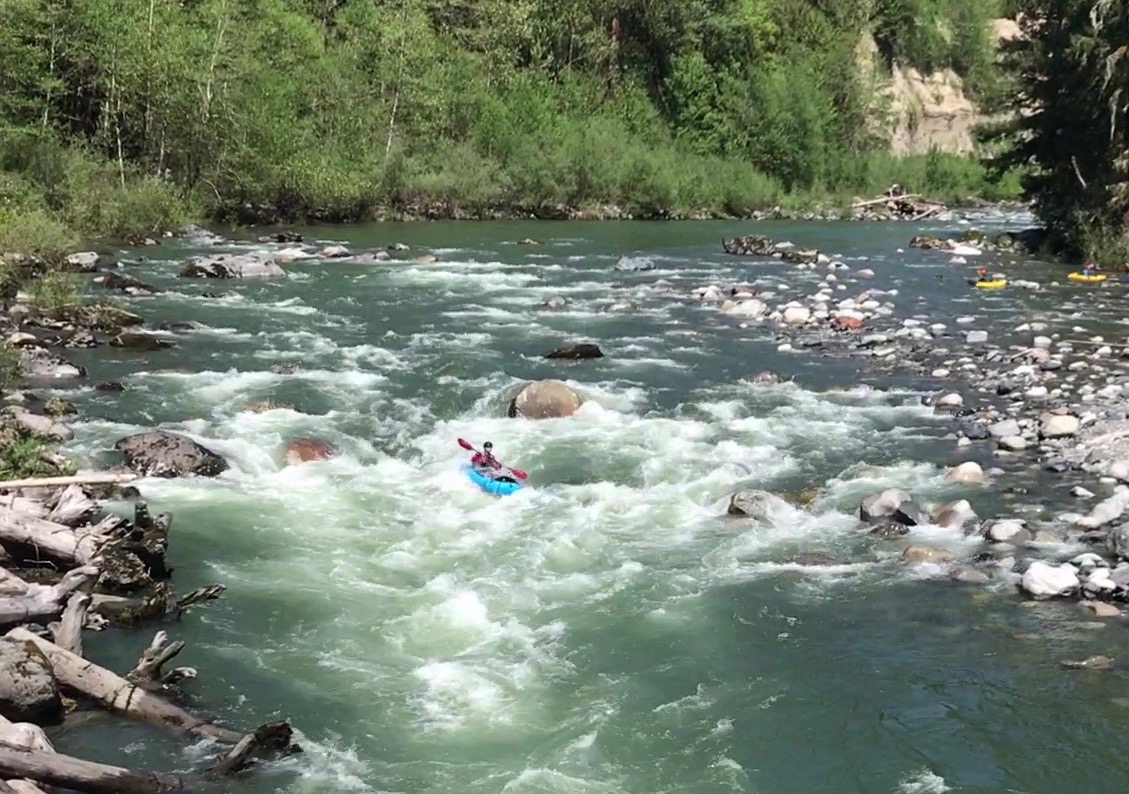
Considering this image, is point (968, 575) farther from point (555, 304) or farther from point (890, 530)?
point (555, 304)

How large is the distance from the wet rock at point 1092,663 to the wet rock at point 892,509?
2.84 m

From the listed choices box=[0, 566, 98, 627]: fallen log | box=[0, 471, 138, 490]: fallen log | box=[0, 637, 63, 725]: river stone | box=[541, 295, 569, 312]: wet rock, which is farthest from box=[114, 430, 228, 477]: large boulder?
box=[541, 295, 569, 312]: wet rock

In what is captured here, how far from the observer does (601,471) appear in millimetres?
12641

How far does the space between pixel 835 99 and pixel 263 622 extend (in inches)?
2370

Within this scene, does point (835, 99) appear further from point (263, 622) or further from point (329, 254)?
point (263, 622)

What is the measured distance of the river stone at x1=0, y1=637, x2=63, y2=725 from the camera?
646 centimetres

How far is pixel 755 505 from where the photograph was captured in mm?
11164

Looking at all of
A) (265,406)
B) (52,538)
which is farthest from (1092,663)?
(265,406)

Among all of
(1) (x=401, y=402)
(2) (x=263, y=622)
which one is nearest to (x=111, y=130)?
(1) (x=401, y=402)

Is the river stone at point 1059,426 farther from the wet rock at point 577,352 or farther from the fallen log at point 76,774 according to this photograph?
the fallen log at point 76,774

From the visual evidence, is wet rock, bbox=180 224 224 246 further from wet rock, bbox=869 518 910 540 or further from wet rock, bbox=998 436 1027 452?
wet rock, bbox=869 518 910 540

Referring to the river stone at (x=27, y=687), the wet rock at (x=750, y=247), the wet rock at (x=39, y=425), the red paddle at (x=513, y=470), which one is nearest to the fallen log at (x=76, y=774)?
the river stone at (x=27, y=687)

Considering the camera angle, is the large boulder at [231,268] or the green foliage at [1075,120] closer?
the large boulder at [231,268]

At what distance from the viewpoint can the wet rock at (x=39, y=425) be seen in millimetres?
11898
